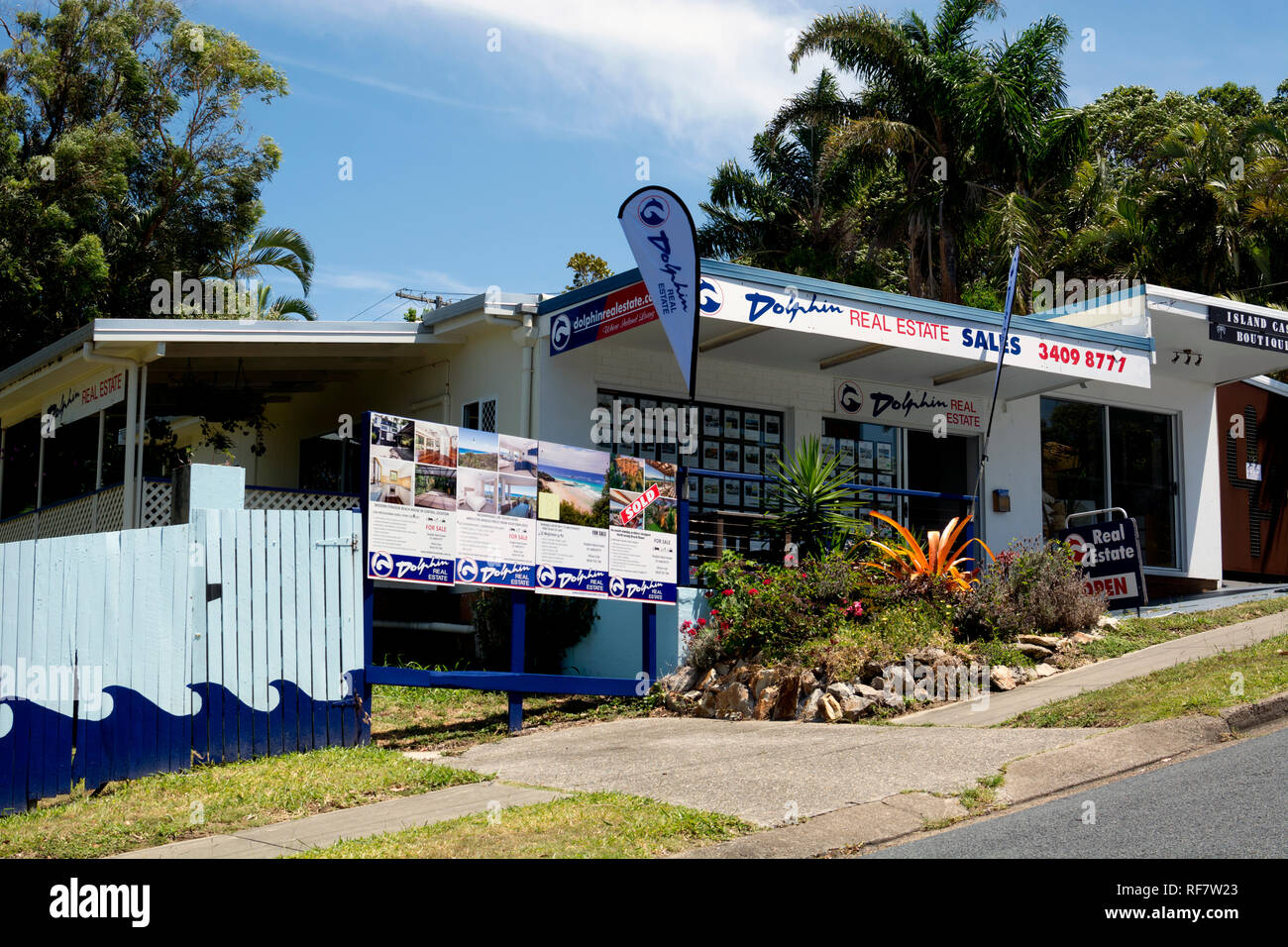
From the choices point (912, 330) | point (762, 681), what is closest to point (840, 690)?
point (762, 681)

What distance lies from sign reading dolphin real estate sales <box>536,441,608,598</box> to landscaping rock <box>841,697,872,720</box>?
8.23 feet

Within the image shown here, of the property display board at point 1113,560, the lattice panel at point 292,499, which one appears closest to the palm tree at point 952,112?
the property display board at point 1113,560

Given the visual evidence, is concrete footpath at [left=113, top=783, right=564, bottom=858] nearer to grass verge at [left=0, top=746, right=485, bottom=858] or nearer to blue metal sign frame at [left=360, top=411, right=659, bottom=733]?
grass verge at [left=0, top=746, right=485, bottom=858]

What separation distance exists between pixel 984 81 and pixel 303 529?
69.1 feet

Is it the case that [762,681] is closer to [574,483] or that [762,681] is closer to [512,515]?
[574,483]

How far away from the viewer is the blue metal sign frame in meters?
9.76

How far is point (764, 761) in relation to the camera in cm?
846

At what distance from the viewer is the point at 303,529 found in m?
9.45

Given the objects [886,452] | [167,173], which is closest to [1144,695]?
[886,452]

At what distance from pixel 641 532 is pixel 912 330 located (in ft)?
14.0

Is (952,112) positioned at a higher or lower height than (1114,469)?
higher

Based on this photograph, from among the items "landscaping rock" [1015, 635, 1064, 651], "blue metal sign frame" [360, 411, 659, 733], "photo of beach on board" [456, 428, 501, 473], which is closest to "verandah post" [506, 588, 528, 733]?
"blue metal sign frame" [360, 411, 659, 733]

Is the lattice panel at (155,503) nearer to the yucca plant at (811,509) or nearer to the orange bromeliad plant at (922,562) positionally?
the yucca plant at (811,509)

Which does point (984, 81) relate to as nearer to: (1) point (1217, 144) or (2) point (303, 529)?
(1) point (1217, 144)
